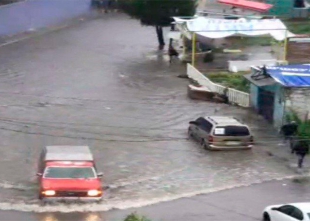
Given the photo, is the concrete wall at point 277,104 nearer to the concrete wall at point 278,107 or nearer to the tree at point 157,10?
the concrete wall at point 278,107

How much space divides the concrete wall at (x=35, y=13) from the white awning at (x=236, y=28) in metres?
18.0

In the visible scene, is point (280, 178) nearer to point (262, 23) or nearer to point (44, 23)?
point (262, 23)

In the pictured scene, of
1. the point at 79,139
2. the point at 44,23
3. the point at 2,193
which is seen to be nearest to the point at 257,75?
the point at 79,139

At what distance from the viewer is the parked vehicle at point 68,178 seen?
25.2m

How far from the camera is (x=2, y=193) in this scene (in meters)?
27.8

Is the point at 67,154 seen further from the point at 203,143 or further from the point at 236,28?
the point at 236,28

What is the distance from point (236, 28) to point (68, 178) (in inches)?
1057

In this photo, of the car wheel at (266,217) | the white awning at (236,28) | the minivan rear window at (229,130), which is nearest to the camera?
the car wheel at (266,217)

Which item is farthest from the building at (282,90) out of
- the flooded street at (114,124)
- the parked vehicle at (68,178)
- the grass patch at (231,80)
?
the parked vehicle at (68,178)

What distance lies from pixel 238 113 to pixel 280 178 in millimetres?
11097

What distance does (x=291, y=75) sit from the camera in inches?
1454

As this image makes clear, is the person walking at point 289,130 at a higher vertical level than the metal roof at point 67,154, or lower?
lower

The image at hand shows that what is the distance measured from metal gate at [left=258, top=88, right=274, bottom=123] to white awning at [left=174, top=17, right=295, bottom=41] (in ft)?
36.5

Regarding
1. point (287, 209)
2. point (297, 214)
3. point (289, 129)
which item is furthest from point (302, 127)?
point (297, 214)
